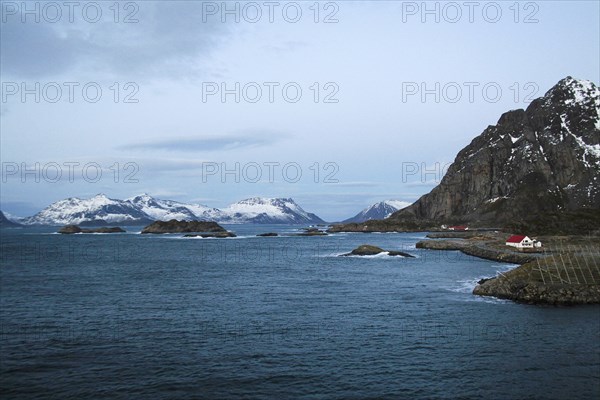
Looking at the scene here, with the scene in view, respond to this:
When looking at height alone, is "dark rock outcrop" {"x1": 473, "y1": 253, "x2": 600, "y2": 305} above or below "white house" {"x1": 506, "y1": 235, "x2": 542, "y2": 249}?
below

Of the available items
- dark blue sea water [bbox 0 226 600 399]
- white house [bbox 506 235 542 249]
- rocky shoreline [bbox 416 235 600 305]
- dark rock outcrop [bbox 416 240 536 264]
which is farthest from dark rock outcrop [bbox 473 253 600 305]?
white house [bbox 506 235 542 249]

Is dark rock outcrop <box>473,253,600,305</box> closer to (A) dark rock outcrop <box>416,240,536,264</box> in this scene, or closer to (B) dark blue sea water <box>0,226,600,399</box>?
(B) dark blue sea water <box>0,226,600,399</box>

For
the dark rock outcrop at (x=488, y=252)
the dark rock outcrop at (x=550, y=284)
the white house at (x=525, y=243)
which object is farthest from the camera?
the white house at (x=525, y=243)

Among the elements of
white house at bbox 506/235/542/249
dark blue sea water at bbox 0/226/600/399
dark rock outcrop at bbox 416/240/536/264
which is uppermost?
white house at bbox 506/235/542/249

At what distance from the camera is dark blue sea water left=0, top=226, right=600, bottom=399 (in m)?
29.2

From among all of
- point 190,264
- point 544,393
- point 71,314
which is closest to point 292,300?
point 71,314

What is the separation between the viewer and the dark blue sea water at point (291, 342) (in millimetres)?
29234

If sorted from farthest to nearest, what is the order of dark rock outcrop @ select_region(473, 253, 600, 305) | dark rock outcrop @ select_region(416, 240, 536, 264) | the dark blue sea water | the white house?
the white house → dark rock outcrop @ select_region(416, 240, 536, 264) → dark rock outcrop @ select_region(473, 253, 600, 305) → the dark blue sea water

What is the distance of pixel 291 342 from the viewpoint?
38.9 m

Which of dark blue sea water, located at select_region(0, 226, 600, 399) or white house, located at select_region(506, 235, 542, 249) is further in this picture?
white house, located at select_region(506, 235, 542, 249)

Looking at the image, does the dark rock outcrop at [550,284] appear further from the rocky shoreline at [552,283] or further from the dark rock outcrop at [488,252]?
the dark rock outcrop at [488,252]

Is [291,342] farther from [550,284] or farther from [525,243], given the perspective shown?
[525,243]

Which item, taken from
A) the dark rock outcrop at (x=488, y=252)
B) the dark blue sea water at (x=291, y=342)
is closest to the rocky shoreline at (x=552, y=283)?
the dark blue sea water at (x=291, y=342)

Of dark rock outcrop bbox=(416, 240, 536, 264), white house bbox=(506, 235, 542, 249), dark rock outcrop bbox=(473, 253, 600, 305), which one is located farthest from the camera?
white house bbox=(506, 235, 542, 249)
